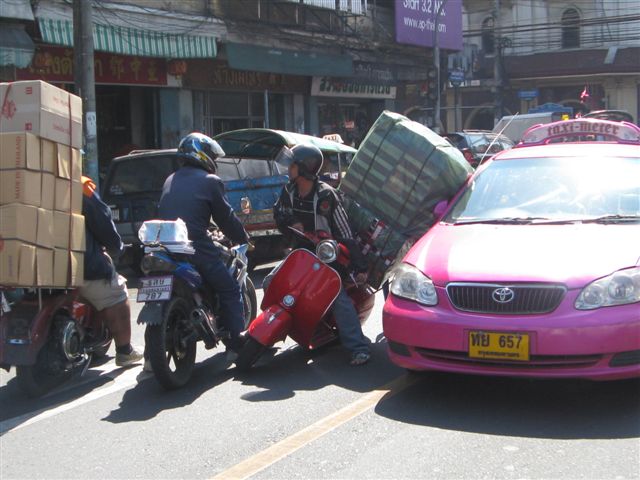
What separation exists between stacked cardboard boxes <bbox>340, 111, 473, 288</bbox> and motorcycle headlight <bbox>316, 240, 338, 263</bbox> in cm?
54

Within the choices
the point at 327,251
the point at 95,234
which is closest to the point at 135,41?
the point at 95,234

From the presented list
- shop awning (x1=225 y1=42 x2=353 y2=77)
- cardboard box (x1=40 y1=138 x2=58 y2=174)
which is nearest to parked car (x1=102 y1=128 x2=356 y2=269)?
cardboard box (x1=40 y1=138 x2=58 y2=174)

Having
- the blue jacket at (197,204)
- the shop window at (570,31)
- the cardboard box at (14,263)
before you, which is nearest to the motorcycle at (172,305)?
the blue jacket at (197,204)

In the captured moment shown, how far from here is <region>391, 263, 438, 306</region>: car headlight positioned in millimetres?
4938

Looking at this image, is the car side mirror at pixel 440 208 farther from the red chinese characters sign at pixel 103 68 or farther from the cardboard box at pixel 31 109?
the red chinese characters sign at pixel 103 68

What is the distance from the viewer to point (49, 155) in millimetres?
5285

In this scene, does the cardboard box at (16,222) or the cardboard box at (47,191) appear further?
the cardboard box at (47,191)

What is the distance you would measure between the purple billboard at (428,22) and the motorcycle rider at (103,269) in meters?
19.7

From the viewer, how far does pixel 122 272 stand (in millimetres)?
11992

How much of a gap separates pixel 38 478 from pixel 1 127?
2.36 meters

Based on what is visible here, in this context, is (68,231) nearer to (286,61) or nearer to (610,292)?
(610,292)

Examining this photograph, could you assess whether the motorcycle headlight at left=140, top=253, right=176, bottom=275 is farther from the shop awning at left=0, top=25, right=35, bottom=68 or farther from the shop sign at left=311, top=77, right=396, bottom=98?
the shop sign at left=311, top=77, right=396, bottom=98

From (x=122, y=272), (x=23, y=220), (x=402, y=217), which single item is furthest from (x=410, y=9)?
(x=23, y=220)

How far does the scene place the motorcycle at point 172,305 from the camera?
5.21 metres
